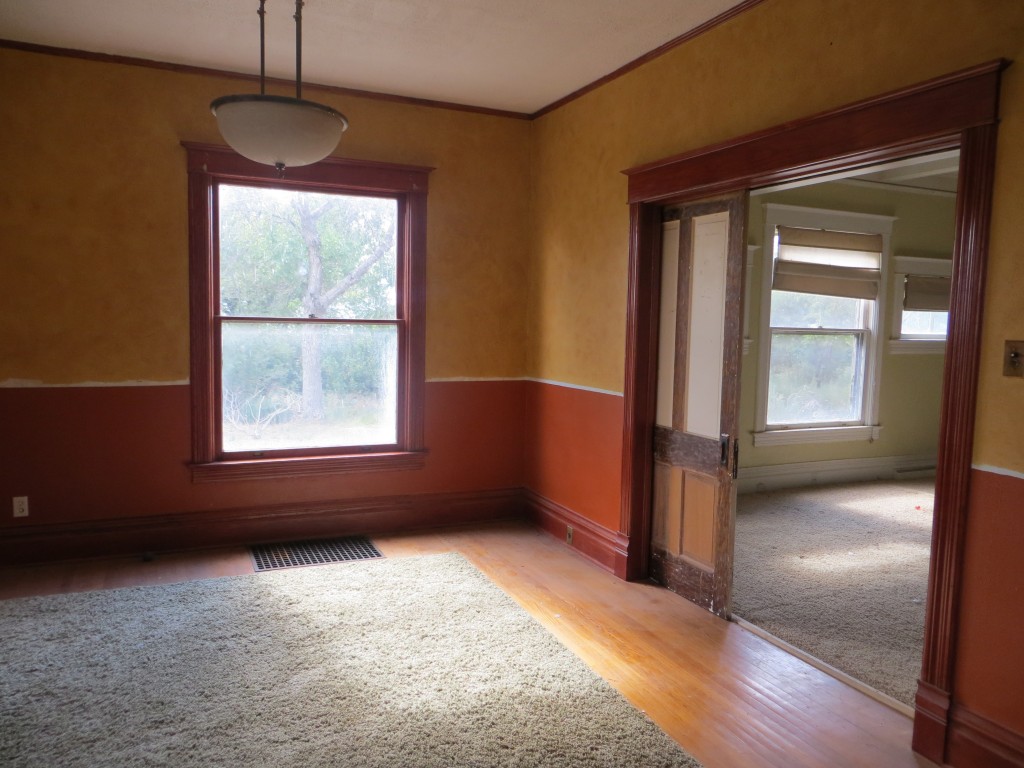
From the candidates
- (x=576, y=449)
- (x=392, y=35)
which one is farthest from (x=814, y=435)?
(x=392, y=35)

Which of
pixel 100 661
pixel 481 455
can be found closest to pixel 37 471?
pixel 100 661

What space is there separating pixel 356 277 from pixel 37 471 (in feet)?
6.68

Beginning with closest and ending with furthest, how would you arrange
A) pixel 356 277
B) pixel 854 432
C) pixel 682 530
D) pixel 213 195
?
pixel 682 530 → pixel 213 195 → pixel 356 277 → pixel 854 432

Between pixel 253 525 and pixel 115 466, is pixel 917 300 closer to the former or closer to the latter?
pixel 253 525

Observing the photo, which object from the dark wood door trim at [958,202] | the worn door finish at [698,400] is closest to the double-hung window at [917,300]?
the worn door finish at [698,400]

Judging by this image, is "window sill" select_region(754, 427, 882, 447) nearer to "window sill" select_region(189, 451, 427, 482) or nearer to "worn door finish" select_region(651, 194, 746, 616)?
"worn door finish" select_region(651, 194, 746, 616)

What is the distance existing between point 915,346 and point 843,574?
3192mm

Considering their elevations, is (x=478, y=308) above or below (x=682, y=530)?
above

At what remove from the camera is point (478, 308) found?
491cm

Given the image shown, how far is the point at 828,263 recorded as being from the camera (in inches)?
237

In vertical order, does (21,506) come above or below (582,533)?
above

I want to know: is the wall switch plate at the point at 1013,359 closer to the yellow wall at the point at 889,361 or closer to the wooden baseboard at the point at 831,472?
the yellow wall at the point at 889,361

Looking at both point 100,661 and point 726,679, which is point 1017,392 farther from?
point 100,661

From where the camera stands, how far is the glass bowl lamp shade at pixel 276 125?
248 centimetres
